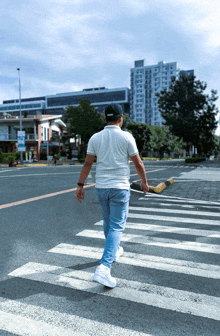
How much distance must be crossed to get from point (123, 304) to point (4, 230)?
131 inches

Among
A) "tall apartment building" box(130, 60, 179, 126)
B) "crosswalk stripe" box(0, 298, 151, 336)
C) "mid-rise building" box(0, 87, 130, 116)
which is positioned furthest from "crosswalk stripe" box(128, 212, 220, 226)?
"tall apartment building" box(130, 60, 179, 126)

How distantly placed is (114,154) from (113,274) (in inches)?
53.8

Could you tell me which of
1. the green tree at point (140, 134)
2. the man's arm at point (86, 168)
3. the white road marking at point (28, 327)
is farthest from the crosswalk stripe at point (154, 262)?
the green tree at point (140, 134)

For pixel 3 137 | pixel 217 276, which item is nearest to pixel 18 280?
pixel 217 276

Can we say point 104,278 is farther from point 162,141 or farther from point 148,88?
point 148,88

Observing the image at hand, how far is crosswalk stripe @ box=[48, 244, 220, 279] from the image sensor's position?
3439mm

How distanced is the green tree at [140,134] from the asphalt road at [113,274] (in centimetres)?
5622

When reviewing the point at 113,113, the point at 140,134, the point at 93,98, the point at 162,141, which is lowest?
the point at 113,113

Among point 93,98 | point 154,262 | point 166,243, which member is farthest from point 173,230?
point 93,98

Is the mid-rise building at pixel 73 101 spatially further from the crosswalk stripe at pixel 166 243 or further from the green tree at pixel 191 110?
the crosswalk stripe at pixel 166 243

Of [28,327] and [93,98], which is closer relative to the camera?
[28,327]

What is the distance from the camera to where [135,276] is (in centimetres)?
328

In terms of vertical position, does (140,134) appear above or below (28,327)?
above

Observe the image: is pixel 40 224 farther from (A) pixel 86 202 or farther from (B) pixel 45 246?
(A) pixel 86 202
